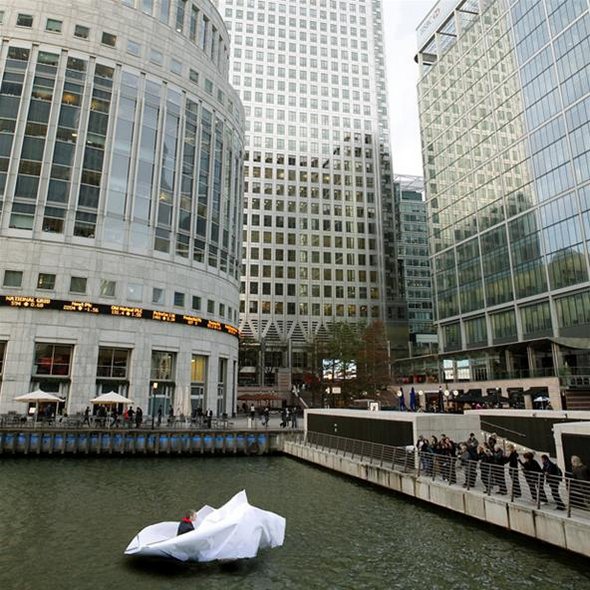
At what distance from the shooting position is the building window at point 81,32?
52.5m

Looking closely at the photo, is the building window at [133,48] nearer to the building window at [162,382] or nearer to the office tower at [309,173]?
the building window at [162,382]

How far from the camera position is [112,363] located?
48.3 metres

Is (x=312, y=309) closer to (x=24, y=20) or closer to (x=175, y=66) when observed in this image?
(x=175, y=66)

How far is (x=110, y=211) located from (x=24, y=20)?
2234cm

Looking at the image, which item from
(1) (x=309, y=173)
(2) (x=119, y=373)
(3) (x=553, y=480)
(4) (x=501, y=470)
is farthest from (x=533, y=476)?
(1) (x=309, y=173)

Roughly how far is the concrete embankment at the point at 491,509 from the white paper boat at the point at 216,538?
24.5 ft

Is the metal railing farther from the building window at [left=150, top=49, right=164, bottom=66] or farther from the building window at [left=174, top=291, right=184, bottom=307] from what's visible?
the building window at [left=150, top=49, right=164, bottom=66]

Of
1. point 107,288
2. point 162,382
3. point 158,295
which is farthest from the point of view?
point 158,295

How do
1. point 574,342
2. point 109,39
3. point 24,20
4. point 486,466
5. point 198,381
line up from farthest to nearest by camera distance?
point 574,342, point 198,381, point 109,39, point 24,20, point 486,466

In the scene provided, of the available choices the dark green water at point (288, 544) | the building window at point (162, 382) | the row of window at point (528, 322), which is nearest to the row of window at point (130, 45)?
the building window at point (162, 382)

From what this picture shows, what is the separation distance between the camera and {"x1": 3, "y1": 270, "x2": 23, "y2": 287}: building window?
148 feet

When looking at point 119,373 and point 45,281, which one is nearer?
point 45,281

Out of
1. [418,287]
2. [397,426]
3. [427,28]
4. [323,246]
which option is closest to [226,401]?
[397,426]

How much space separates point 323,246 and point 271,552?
318 feet
